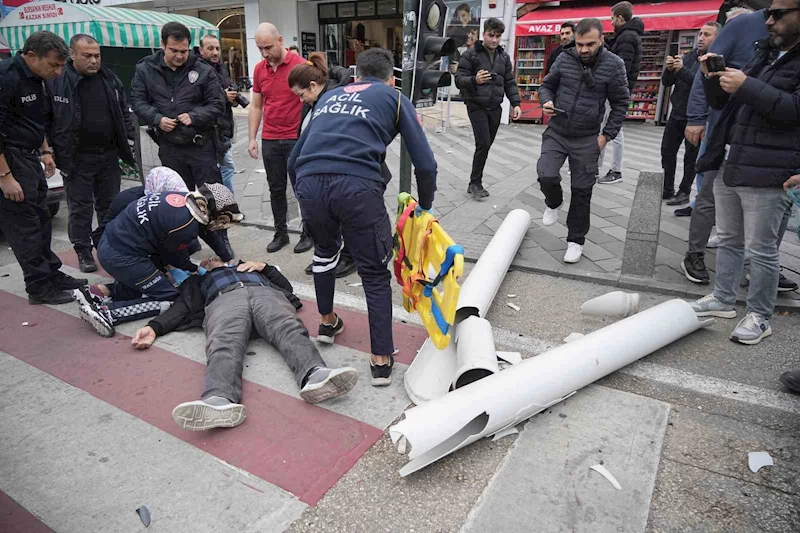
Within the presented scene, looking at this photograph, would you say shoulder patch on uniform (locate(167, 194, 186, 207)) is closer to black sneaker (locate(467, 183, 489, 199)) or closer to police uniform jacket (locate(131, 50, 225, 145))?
police uniform jacket (locate(131, 50, 225, 145))

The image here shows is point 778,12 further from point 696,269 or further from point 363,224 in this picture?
point 363,224

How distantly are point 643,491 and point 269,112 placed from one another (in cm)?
416

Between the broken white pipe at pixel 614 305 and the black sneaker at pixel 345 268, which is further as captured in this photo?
the black sneaker at pixel 345 268

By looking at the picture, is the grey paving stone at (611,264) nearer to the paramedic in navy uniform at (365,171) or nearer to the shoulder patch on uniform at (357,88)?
the paramedic in navy uniform at (365,171)

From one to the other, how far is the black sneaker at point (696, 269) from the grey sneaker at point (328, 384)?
2945 mm

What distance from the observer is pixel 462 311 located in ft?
10.4

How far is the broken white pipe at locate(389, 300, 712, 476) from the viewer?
2188 mm

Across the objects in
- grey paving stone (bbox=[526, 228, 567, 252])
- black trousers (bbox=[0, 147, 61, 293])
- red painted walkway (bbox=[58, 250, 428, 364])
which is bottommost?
red painted walkway (bbox=[58, 250, 428, 364])

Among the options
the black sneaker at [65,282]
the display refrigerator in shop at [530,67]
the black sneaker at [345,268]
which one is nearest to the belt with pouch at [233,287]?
the black sneaker at [345,268]

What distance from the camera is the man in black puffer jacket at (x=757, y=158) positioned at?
289cm

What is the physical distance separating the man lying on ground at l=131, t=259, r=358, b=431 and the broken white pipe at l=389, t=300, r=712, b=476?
0.58 meters

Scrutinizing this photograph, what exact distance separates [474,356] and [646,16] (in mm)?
12356

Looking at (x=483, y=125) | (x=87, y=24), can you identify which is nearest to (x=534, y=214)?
→ (x=483, y=125)

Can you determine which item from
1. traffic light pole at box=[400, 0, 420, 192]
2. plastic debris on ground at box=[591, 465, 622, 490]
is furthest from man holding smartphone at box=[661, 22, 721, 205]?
plastic debris on ground at box=[591, 465, 622, 490]
